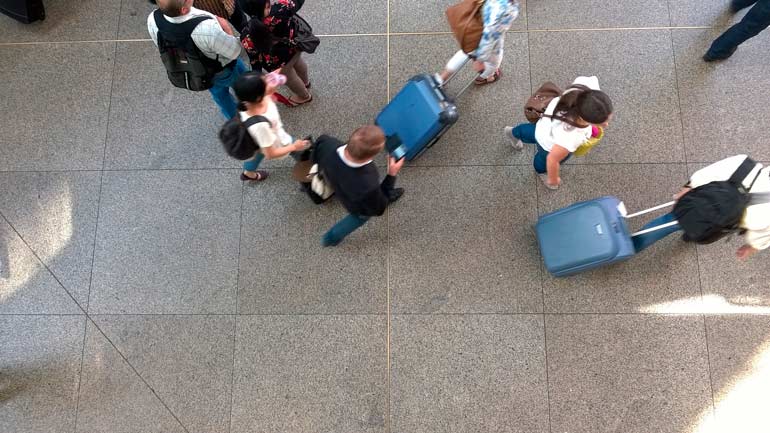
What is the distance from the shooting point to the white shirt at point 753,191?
2.57 meters

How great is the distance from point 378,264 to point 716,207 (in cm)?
222

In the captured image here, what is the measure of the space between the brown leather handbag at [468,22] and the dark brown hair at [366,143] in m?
1.05

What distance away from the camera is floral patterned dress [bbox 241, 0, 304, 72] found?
2982 millimetres

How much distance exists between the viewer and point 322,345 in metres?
3.56

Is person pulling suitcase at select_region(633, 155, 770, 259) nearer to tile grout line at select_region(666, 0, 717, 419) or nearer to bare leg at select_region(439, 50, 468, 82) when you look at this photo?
tile grout line at select_region(666, 0, 717, 419)

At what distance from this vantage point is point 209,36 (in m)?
Result: 2.91

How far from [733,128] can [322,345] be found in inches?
148

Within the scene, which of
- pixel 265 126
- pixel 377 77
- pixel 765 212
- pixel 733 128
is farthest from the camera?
pixel 377 77

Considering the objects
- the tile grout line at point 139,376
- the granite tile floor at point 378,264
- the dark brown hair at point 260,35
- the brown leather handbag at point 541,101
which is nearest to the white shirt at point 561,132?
the brown leather handbag at point 541,101

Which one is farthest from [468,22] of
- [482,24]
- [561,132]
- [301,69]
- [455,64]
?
[301,69]

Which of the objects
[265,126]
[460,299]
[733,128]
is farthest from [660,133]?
[265,126]

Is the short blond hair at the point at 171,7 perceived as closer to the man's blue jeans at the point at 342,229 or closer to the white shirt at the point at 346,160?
the white shirt at the point at 346,160

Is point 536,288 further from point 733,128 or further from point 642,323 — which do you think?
point 733,128

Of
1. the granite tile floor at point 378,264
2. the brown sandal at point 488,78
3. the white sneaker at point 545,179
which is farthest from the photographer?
the brown sandal at point 488,78
